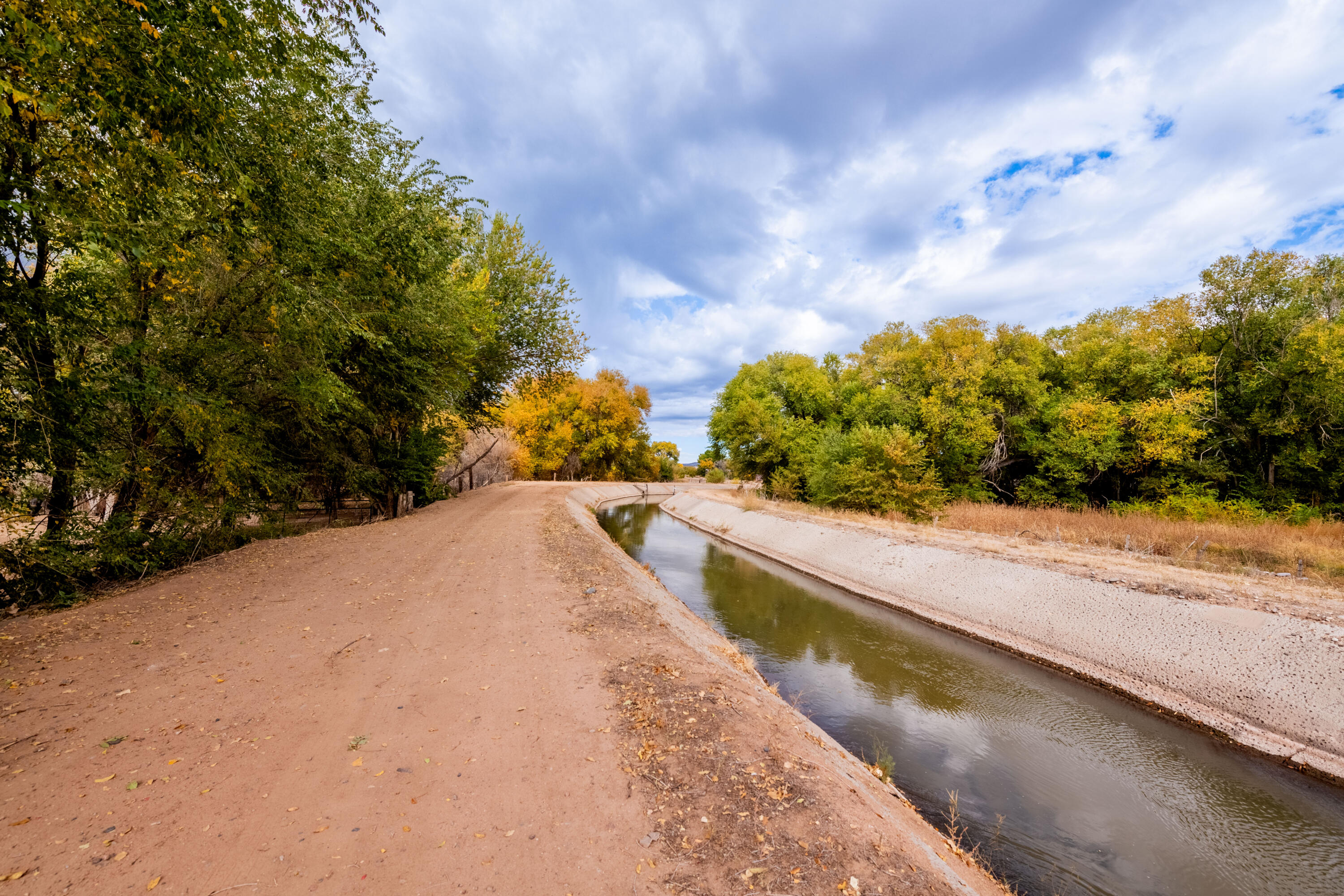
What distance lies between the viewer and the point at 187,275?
8484 millimetres

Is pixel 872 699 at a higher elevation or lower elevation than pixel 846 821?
lower

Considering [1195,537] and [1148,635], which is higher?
[1195,537]

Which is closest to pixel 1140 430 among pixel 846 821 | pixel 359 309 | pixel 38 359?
pixel 846 821

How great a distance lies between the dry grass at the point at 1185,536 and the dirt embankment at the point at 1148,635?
346 centimetres

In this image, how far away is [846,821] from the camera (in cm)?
381

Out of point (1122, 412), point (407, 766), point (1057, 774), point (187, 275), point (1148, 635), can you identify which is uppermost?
point (187, 275)

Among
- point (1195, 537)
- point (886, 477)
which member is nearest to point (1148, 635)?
point (1195, 537)

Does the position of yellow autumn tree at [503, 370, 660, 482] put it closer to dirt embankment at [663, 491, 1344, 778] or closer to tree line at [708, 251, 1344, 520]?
tree line at [708, 251, 1344, 520]

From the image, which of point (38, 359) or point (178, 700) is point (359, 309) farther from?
point (178, 700)

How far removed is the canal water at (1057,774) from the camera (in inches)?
208

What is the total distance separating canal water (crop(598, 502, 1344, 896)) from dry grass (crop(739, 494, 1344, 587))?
731 cm

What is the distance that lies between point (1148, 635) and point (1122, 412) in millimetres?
17922

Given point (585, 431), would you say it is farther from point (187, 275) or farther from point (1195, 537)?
point (1195, 537)

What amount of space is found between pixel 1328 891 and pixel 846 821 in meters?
6.15
